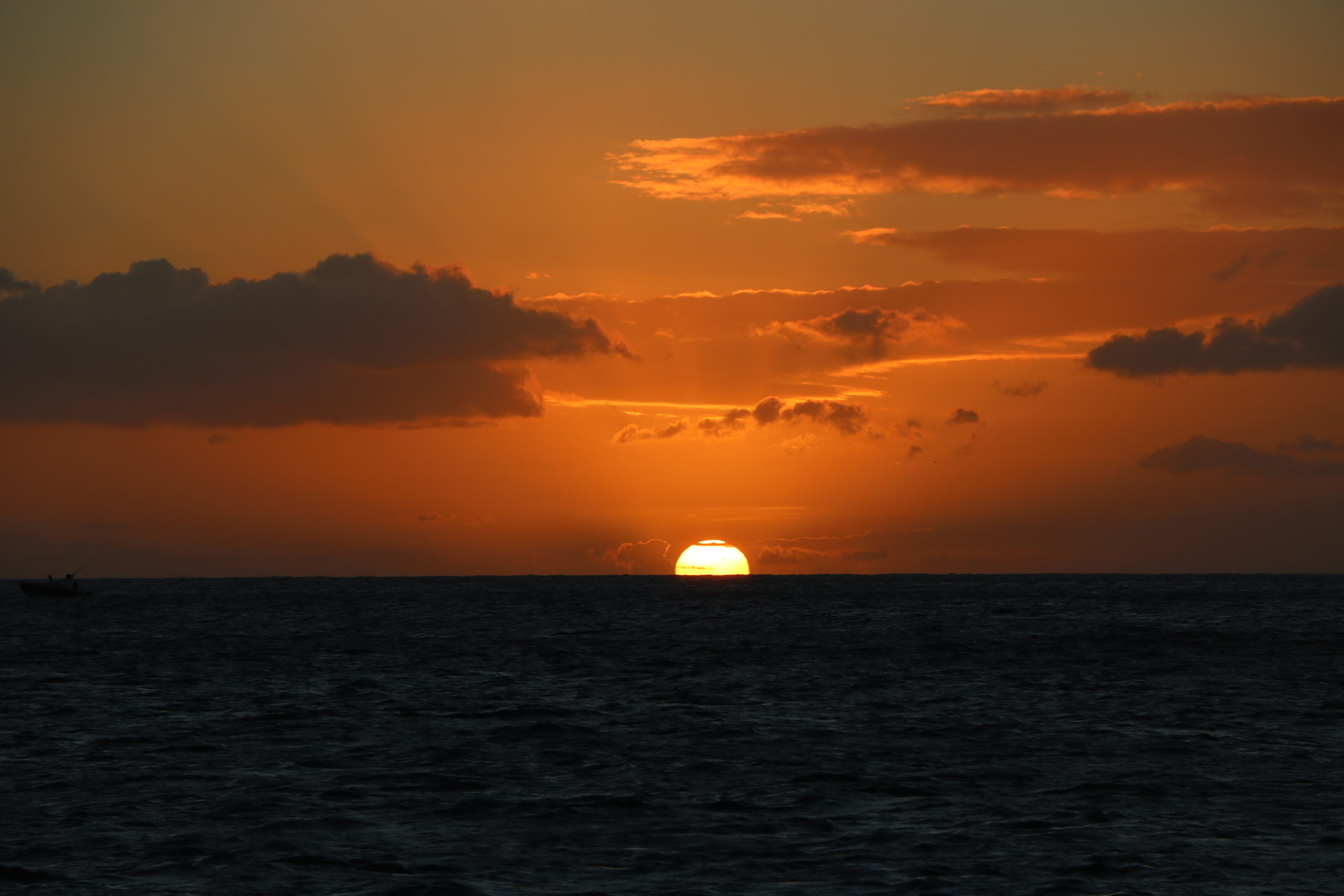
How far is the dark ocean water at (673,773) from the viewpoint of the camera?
23.9 metres

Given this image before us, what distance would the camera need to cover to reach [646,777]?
33.6 metres

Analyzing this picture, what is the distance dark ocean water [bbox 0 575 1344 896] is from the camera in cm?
2391


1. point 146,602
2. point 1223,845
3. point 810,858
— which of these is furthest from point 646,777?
point 146,602

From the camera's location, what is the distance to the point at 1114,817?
28.5 meters

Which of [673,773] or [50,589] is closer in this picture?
[673,773]

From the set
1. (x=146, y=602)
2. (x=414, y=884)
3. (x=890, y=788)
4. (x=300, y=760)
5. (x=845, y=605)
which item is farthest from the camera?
(x=146, y=602)

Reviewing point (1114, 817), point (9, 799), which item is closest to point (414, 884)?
point (9, 799)

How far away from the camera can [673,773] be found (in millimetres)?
34156

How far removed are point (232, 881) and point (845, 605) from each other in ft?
466

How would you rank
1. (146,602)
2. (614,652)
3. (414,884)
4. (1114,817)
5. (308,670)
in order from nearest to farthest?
(414,884), (1114,817), (308,670), (614,652), (146,602)

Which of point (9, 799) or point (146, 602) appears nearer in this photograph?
point (9, 799)

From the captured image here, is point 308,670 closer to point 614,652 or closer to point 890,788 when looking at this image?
point 614,652

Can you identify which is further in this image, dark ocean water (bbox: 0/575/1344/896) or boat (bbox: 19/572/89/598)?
boat (bbox: 19/572/89/598)

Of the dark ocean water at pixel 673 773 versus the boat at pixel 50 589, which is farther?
the boat at pixel 50 589
